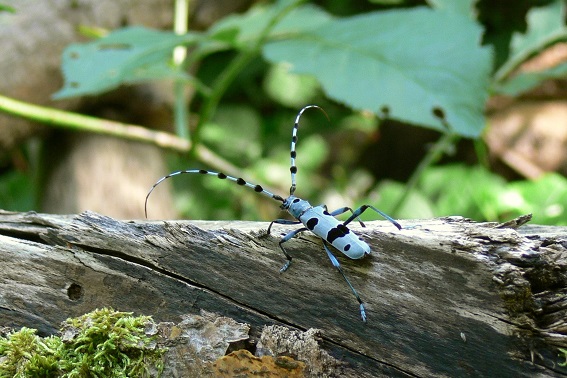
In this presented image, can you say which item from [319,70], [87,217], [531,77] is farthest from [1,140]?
[531,77]

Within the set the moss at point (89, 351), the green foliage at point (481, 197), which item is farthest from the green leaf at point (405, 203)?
the moss at point (89, 351)

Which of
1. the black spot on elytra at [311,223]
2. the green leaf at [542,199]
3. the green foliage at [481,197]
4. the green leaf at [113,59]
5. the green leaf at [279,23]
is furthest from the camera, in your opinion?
the green leaf at [279,23]

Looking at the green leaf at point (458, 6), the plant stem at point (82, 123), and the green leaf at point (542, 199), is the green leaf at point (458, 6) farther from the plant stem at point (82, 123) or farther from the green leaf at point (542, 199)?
the plant stem at point (82, 123)

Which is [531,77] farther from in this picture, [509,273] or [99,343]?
[99,343]

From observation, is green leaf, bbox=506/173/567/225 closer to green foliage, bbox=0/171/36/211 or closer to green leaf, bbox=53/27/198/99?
green leaf, bbox=53/27/198/99

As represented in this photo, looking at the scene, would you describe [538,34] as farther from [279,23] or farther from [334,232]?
[334,232]

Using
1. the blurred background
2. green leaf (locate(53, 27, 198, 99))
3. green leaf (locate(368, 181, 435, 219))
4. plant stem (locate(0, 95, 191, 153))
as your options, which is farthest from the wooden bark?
green leaf (locate(368, 181, 435, 219))

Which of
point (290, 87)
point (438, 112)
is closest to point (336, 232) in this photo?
point (438, 112)
